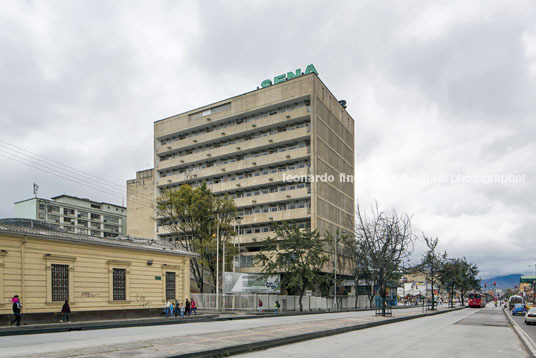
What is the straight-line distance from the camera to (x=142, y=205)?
85.4 m

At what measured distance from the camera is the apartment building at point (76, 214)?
363ft

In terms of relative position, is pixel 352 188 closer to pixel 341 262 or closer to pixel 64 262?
pixel 341 262

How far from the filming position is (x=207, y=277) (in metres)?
60.2

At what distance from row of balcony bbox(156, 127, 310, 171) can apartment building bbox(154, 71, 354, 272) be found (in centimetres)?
15

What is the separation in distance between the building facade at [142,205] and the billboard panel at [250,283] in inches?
1486

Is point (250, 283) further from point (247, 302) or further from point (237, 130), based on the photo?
point (237, 130)

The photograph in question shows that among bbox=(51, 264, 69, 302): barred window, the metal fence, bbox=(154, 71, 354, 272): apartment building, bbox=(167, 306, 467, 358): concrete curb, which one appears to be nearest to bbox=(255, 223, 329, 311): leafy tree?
the metal fence

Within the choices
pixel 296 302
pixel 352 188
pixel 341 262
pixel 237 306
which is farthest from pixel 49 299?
pixel 352 188

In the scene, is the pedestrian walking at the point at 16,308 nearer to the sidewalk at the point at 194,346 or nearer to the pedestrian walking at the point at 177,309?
the sidewalk at the point at 194,346

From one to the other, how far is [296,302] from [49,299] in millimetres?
32843

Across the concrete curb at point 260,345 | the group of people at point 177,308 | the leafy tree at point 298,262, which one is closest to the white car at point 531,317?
the concrete curb at point 260,345

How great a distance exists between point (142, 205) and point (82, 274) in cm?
5943

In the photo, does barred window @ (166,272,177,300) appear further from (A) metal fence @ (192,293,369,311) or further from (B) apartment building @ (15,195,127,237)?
(B) apartment building @ (15,195,127,237)

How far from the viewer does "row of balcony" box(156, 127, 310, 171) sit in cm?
6581
